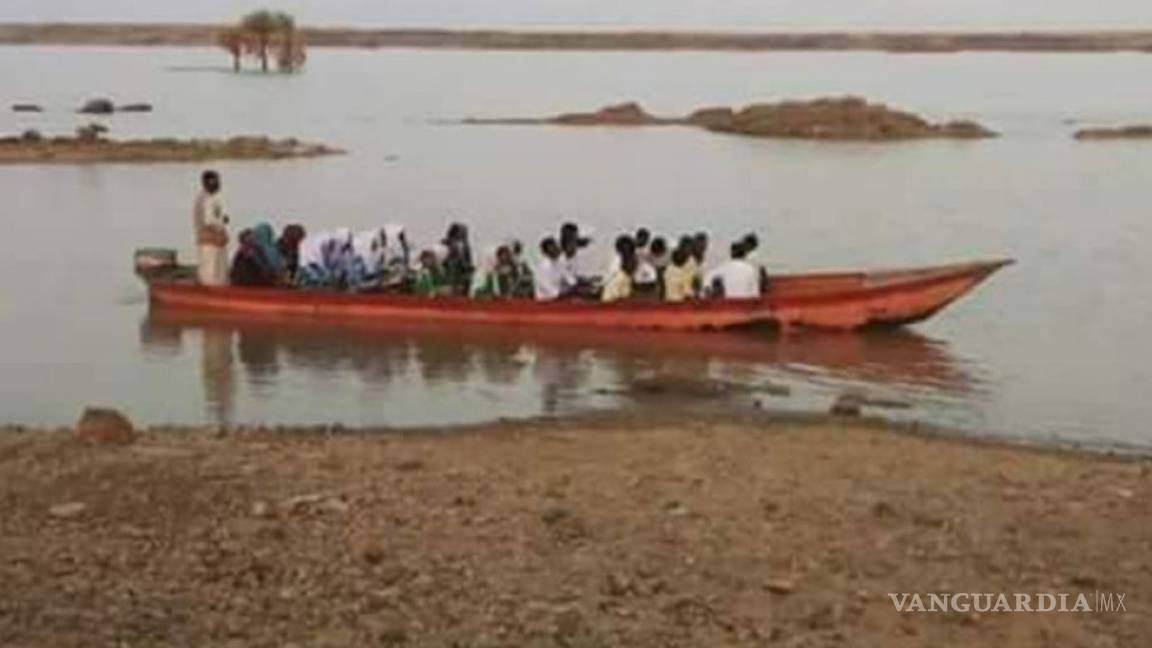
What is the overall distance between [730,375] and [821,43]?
12597cm

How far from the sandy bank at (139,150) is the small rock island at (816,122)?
14.1m

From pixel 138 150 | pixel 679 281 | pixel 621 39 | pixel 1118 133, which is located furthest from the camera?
pixel 621 39

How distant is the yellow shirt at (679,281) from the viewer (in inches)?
801

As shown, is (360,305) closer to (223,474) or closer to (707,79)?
(223,474)

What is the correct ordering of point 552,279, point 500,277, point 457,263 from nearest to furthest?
point 552,279, point 500,277, point 457,263

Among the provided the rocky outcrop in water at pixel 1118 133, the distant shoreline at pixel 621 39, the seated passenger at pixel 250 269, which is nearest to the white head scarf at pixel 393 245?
the seated passenger at pixel 250 269

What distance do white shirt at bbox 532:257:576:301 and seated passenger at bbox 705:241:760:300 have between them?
1.47m

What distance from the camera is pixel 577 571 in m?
8.94

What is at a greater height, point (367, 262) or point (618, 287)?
point (367, 262)

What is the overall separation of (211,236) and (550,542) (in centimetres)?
1286

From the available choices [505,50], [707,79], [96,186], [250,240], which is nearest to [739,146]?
[96,186]

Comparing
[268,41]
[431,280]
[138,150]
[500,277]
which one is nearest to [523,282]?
[500,277]

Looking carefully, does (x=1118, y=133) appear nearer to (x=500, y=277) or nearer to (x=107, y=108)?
(x=107, y=108)

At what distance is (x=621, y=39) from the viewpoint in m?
146
